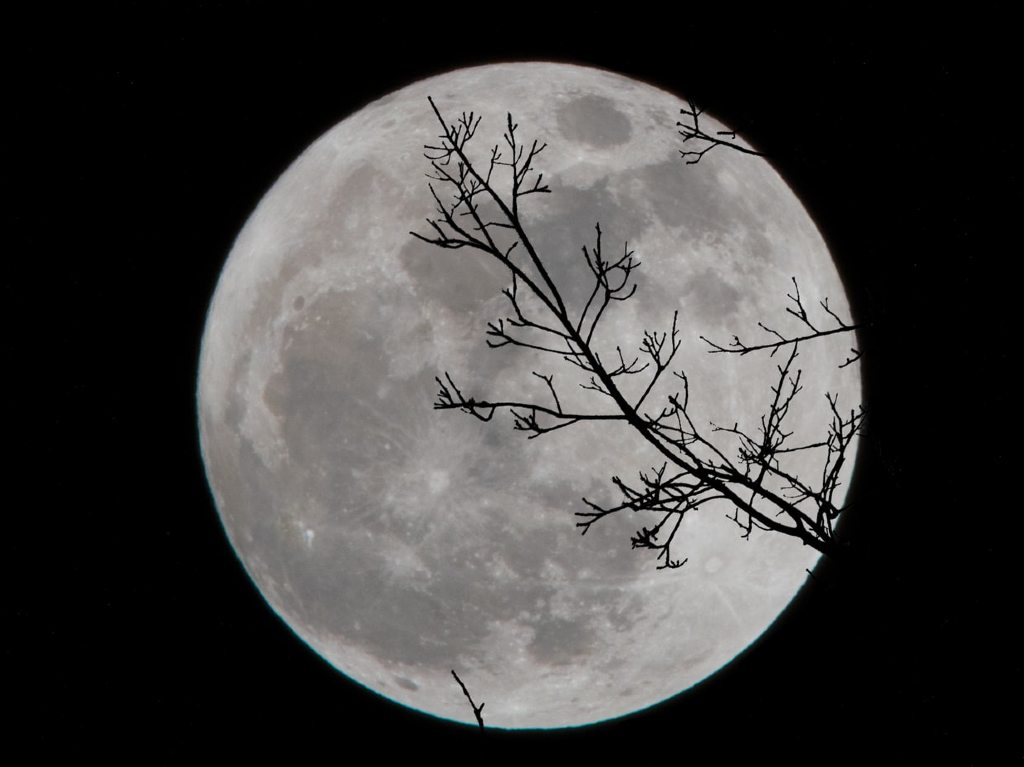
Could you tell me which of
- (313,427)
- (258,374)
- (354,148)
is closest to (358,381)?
(313,427)

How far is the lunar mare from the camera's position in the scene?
925cm

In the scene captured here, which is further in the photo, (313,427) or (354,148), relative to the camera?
(354,148)

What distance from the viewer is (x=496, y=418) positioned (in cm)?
922

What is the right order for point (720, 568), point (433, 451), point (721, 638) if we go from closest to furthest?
point (433, 451)
point (720, 568)
point (721, 638)

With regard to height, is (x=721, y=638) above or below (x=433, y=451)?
below

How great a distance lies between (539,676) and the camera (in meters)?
10.2

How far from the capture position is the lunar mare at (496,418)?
925 centimetres

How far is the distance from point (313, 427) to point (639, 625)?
378 cm

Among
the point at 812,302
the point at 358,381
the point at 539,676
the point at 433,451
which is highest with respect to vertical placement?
Answer: the point at 812,302

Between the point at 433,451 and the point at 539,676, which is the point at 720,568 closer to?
the point at 539,676

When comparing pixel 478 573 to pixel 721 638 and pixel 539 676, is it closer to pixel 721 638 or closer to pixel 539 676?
pixel 539 676

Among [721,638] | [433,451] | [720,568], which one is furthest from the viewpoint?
[721,638]

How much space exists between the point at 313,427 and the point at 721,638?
490 centimetres

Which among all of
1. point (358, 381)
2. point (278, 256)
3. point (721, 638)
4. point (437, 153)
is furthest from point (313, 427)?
point (721, 638)
